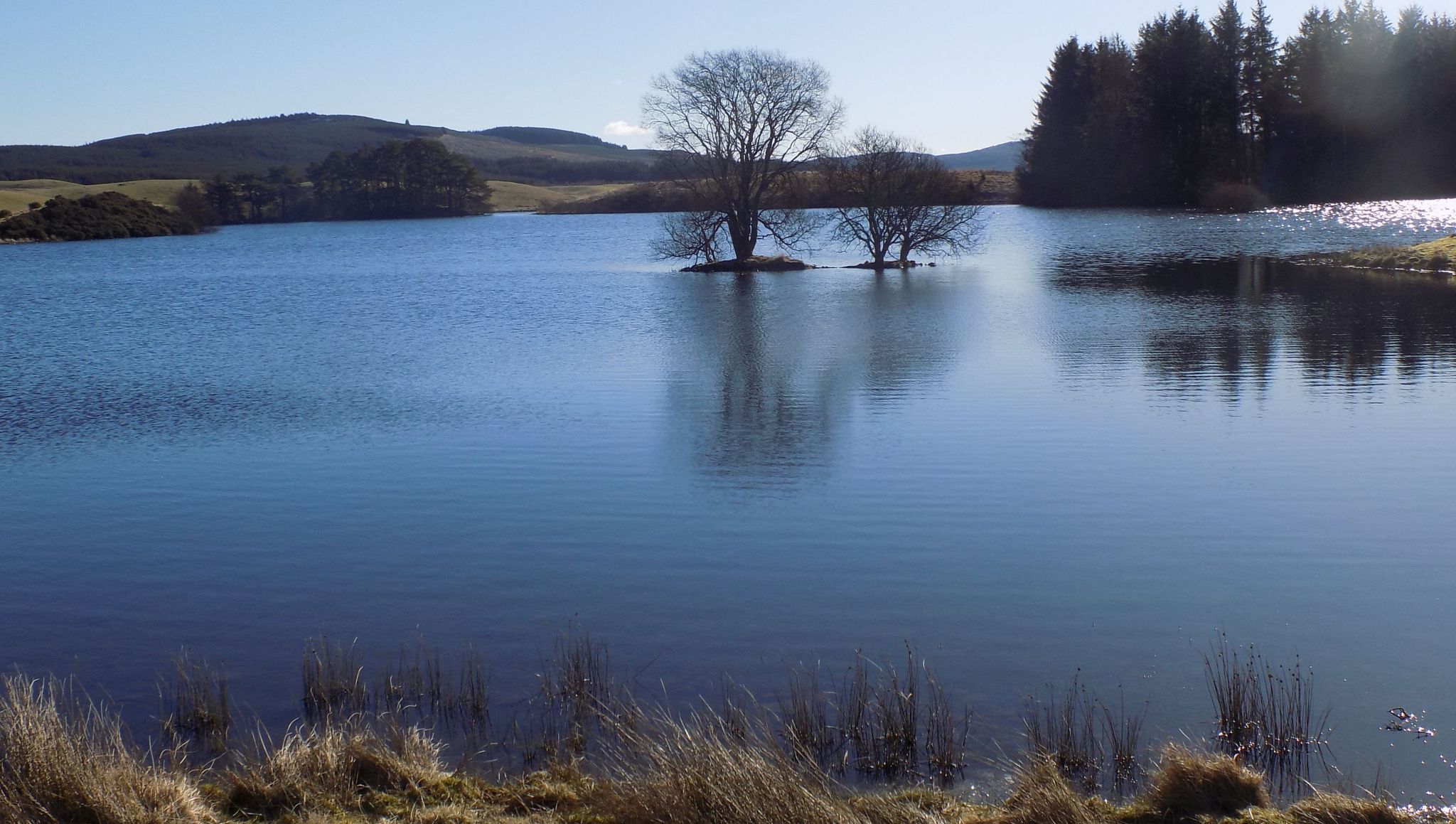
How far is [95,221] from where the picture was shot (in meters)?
84.8

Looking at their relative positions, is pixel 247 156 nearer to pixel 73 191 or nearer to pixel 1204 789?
pixel 73 191

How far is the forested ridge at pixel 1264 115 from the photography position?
6794cm

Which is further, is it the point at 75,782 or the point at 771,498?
the point at 771,498

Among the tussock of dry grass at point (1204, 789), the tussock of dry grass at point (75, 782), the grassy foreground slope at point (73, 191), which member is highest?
the grassy foreground slope at point (73, 191)

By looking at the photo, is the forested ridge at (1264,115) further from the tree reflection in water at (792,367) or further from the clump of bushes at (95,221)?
the clump of bushes at (95,221)

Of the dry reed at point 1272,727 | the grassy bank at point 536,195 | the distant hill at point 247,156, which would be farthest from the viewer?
the distant hill at point 247,156

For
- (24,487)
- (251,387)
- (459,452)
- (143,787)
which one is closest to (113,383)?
(251,387)

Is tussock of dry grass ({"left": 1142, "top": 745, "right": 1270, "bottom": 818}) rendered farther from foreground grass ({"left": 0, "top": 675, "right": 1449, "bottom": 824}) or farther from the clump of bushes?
the clump of bushes

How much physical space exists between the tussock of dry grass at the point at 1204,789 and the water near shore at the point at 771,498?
3.53 feet

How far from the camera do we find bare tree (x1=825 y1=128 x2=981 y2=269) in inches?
1708

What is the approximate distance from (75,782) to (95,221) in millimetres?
90900

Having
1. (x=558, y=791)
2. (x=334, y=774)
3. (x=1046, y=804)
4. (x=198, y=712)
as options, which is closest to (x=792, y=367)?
(x=198, y=712)

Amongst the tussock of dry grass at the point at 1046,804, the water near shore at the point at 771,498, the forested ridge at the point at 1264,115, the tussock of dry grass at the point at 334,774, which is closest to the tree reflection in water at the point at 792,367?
the water near shore at the point at 771,498

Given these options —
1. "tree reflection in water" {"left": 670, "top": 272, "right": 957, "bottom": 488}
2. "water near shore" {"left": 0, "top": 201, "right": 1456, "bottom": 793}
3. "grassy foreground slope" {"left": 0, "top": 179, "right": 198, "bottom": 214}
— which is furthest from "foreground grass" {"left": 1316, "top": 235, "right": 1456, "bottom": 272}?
"grassy foreground slope" {"left": 0, "top": 179, "right": 198, "bottom": 214}
